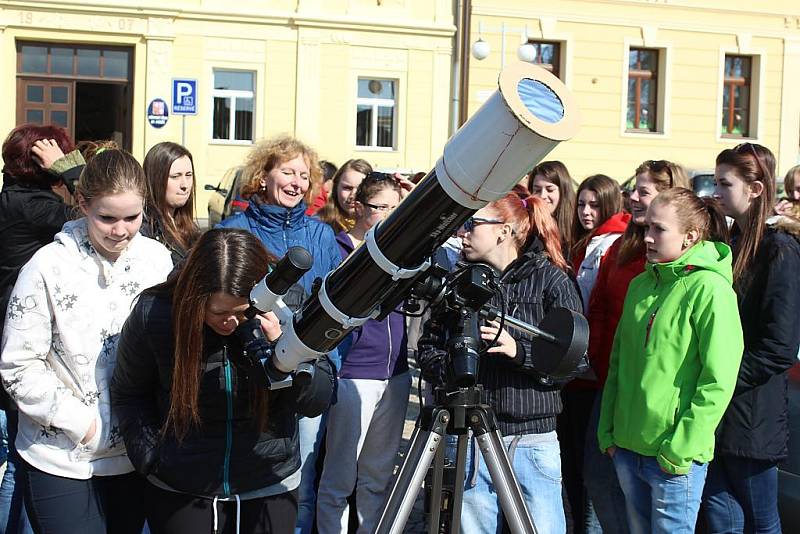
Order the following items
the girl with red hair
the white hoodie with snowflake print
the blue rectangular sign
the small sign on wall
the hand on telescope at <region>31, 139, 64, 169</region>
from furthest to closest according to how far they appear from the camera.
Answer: the small sign on wall → the blue rectangular sign → the hand on telescope at <region>31, 139, 64, 169</region> → the girl with red hair → the white hoodie with snowflake print

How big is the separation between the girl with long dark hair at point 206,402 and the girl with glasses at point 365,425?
1.66 m

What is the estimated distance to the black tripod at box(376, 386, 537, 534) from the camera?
2748 millimetres

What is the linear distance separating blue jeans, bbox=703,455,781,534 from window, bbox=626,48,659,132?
2069 centimetres

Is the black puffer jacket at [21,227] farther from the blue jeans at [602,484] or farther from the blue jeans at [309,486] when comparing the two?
the blue jeans at [602,484]

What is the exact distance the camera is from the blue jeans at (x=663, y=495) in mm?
3594

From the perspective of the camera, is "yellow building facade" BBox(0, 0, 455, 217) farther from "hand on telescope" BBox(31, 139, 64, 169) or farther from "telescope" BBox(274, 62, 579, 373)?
"telescope" BBox(274, 62, 579, 373)

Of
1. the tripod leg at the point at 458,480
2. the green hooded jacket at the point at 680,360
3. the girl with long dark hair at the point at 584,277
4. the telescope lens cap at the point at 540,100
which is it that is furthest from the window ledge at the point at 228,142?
the telescope lens cap at the point at 540,100

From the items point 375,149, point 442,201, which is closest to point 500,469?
point 442,201

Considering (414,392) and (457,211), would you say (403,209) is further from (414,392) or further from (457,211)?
(414,392)

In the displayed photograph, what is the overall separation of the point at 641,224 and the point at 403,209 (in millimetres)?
2470

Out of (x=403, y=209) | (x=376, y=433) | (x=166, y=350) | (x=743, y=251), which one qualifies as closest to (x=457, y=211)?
(x=403, y=209)

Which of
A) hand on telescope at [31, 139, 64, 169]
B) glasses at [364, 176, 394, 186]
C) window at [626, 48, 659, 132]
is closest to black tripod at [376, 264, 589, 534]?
glasses at [364, 176, 394, 186]

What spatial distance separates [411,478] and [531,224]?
1.56 meters

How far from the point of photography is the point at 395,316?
4660 millimetres
